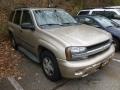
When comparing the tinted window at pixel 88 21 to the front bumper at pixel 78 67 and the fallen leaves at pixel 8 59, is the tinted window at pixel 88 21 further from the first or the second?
the front bumper at pixel 78 67

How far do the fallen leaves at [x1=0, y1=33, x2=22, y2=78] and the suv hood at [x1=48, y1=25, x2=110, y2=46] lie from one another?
5.99 feet

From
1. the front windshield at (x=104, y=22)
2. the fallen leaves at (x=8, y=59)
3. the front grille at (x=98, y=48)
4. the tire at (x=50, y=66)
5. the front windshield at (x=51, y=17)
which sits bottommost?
the fallen leaves at (x=8, y=59)

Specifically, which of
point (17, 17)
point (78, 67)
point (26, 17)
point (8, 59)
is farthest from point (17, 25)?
point (78, 67)

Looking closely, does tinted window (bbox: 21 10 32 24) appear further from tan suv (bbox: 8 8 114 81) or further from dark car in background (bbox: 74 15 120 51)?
dark car in background (bbox: 74 15 120 51)

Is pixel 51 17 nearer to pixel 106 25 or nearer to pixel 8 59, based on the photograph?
pixel 8 59

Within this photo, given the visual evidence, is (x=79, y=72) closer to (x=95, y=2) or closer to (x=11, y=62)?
(x=11, y=62)

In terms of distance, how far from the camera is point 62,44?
14.1ft

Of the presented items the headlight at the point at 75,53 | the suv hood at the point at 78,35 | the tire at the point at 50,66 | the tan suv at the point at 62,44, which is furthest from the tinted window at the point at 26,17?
the headlight at the point at 75,53

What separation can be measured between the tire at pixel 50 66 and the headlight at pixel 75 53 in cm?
47

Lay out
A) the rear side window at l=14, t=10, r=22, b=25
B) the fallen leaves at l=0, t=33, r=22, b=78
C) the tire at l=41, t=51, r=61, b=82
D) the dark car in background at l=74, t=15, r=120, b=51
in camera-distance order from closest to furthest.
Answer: the tire at l=41, t=51, r=61, b=82 → the fallen leaves at l=0, t=33, r=22, b=78 → the rear side window at l=14, t=10, r=22, b=25 → the dark car in background at l=74, t=15, r=120, b=51

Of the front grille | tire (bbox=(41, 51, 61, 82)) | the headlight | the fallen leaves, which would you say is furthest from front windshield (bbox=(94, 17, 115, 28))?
the headlight

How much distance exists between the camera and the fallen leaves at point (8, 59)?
5699mm

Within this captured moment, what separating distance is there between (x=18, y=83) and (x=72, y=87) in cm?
144

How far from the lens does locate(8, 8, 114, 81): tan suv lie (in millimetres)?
4191
